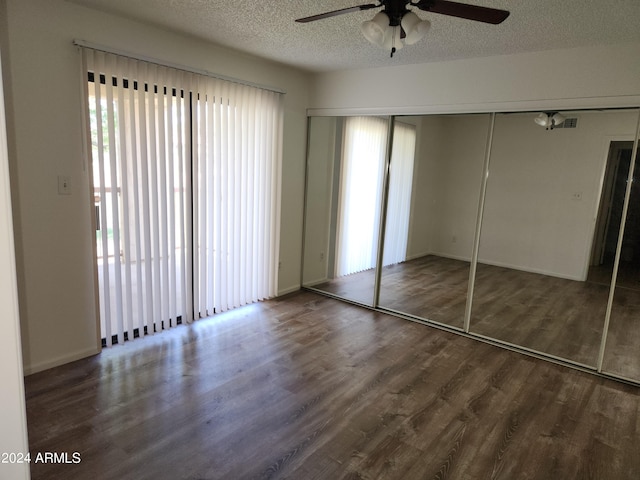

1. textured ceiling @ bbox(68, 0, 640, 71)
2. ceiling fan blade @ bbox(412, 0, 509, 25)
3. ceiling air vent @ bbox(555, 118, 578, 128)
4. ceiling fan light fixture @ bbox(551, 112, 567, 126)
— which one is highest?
textured ceiling @ bbox(68, 0, 640, 71)

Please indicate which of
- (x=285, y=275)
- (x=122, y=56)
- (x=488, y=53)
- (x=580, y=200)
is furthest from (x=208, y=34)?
(x=580, y=200)

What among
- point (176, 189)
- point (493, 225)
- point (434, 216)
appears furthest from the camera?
point (434, 216)

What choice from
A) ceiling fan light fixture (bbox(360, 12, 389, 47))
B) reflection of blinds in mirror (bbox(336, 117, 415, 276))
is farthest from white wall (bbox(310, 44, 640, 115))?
ceiling fan light fixture (bbox(360, 12, 389, 47))

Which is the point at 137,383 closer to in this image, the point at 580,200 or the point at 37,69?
the point at 37,69

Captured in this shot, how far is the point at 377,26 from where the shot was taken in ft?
6.57

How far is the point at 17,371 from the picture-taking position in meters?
1.00

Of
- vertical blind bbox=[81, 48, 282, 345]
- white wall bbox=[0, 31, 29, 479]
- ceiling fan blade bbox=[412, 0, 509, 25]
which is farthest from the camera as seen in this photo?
vertical blind bbox=[81, 48, 282, 345]

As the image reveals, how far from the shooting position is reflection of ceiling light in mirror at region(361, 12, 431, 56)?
194 centimetres

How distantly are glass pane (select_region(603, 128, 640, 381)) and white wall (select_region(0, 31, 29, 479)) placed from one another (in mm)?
3746

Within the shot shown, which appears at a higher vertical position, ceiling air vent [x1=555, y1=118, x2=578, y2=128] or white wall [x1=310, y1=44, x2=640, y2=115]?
white wall [x1=310, y1=44, x2=640, y2=115]

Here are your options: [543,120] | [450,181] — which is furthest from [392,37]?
[450,181]

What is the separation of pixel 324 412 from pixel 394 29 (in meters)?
2.25

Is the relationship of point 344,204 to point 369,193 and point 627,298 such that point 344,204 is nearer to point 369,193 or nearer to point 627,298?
point 369,193

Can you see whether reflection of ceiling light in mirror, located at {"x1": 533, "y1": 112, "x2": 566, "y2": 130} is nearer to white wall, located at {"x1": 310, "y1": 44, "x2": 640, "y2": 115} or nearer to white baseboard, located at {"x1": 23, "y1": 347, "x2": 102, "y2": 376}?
white wall, located at {"x1": 310, "y1": 44, "x2": 640, "y2": 115}
